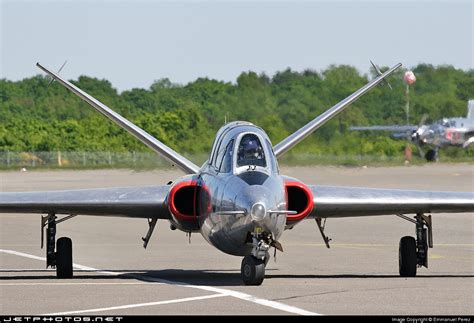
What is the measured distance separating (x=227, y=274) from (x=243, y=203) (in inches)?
143

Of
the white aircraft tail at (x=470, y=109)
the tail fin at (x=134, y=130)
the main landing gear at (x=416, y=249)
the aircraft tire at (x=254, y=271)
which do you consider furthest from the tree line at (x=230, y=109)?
the aircraft tire at (x=254, y=271)

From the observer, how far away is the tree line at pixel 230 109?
53.4 metres

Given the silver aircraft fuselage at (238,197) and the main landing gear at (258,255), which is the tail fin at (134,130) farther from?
the main landing gear at (258,255)

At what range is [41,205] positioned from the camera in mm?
19203

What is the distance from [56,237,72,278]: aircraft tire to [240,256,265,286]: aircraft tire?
11.3 feet

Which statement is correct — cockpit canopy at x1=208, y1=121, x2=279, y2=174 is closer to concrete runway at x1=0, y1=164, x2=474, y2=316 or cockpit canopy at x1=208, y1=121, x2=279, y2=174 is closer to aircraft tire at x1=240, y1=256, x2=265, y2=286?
aircraft tire at x1=240, y1=256, x2=265, y2=286

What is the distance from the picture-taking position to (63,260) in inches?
768

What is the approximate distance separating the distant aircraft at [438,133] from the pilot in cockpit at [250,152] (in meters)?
54.6

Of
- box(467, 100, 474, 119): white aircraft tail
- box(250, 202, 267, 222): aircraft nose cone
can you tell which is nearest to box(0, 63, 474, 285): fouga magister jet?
box(250, 202, 267, 222): aircraft nose cone

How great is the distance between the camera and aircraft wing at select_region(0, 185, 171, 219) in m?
19.1

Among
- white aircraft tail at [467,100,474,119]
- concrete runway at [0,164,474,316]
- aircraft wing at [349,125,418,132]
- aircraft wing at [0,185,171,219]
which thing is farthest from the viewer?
white aircraft tail at [467,100,474,119]

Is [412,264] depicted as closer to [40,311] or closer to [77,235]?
[40,311]

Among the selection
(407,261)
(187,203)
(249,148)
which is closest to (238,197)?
(249,148)

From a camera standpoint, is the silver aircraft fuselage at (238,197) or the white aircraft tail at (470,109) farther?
the white aircraft tail at (470,109)
